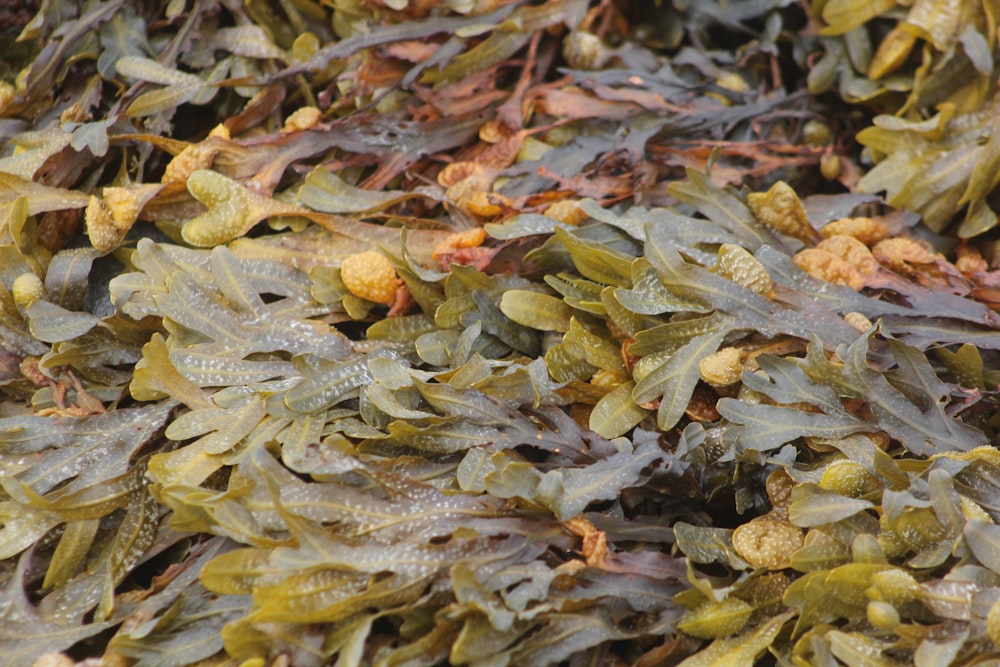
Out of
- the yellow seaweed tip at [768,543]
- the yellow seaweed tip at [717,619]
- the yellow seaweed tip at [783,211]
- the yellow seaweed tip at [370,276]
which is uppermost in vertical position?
the yellow seaweed tip at [370,276]

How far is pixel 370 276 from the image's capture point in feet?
3.07

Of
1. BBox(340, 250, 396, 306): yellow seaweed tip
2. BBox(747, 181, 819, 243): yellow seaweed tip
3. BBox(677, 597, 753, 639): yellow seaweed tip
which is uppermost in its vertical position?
BBox(340, 250, 396, 306): yellow seaweed tip

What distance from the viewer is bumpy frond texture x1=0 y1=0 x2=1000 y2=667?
69 cm

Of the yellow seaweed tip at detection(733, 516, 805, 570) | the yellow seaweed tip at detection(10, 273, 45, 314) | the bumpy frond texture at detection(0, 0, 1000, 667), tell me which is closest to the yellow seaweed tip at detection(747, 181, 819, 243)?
the bumpy frond texture at detection(0, 0, 1000, 667)

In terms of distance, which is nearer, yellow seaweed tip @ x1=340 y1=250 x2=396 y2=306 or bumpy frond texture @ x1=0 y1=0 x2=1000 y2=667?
bumpy frond texture @ x1=0 y1=0 x2=1000 y2=667

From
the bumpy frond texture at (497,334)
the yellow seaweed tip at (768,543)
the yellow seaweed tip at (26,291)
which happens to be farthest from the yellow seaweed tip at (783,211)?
the yellow seaweed tip at (26,291)

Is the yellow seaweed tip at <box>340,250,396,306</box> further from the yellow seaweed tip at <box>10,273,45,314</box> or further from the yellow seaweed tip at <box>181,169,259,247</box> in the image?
the yellow seaweed tip at <box>10,273,45,314</box>

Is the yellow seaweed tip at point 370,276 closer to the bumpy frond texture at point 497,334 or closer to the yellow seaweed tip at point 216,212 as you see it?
the bumpy frond texture at point 497,334

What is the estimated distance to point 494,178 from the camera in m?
1.10

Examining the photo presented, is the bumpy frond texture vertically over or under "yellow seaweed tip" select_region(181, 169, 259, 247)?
under

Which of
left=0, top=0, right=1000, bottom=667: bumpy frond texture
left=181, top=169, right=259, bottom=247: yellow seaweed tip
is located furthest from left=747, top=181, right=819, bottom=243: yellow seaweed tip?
left=181, top=169, right=259, bottom=247: yellow seaweed tip

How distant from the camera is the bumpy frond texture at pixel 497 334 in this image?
689 millimetres

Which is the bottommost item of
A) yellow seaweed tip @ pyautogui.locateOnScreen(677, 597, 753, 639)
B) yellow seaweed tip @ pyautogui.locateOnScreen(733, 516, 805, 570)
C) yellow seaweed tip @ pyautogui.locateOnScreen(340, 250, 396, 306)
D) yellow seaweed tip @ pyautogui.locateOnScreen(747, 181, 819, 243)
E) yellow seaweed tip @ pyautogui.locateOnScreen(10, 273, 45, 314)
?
yellow seaweed tip @ pyautogui.locateOnScreen(677, 597, 753, 639)

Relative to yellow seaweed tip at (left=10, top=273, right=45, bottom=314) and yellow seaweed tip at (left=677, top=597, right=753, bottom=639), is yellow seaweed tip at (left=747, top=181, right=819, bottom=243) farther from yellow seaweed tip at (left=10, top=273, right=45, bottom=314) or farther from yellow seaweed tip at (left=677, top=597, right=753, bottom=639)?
yellow seaweed tip at (left=10, top=273, right=45, bottom=314)
